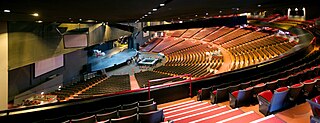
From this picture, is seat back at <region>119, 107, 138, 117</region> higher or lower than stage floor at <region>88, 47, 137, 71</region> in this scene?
lower

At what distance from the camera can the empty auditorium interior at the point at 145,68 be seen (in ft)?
13.9

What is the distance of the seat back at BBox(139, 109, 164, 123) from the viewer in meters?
3.73

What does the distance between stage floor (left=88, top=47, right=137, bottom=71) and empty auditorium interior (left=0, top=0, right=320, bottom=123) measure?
0.15 meters

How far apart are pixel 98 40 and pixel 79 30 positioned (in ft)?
9.30

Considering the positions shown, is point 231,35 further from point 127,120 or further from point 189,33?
point 127,120

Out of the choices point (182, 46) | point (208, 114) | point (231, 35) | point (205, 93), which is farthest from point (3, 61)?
point (231, 35)

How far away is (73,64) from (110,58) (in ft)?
27.7

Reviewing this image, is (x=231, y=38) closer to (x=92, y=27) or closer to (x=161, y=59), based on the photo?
(x=161, y=59)

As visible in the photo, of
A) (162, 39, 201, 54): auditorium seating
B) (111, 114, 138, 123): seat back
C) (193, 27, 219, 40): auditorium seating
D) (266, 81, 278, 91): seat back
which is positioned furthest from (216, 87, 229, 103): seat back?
(193, 27, 219, 40): auditorium seating

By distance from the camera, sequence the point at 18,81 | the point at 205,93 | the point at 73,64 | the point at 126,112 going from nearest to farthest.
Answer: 1. the point at 126,112
2. the point at 205,93
3. the point at 18,81
4. the point at 73,64

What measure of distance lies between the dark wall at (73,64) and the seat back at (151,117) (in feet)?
43.4

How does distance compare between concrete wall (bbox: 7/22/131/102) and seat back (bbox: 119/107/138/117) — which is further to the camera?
concrete wall (bbox: 7/22/131/102)

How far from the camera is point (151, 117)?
150 inches

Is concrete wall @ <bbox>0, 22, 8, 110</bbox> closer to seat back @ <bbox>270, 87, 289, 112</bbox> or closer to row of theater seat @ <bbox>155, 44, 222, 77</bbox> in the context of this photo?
seat back @ <bbox>270, 87, 289, 112</bbox>
